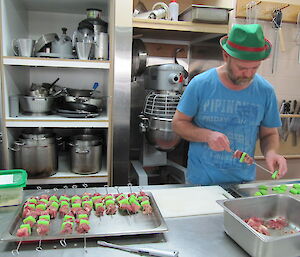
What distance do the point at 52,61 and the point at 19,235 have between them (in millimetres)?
1373

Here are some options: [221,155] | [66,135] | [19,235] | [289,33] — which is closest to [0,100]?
[66,135]

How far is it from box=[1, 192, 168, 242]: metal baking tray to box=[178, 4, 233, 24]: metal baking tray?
1.51 metres

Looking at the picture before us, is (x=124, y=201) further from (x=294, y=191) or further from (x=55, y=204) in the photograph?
(x=294, y=191)

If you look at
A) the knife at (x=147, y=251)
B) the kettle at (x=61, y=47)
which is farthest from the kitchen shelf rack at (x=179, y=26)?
the knife at (x=147, y=251)

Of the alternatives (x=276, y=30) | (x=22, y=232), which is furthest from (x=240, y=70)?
(x=276, y=30)

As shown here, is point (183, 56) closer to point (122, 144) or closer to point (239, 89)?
point (122, 144)

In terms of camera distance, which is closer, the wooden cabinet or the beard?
the beard

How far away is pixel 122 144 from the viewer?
84.0 inches

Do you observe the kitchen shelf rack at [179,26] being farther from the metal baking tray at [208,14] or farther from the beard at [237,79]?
the beard at [237,79]

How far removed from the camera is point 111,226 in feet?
3.23

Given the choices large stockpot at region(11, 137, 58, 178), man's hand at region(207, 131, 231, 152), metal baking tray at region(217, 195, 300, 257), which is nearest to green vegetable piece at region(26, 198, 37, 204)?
metal baking tray at region(217, 195, 300, 257)

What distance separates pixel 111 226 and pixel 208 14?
67.3 inches

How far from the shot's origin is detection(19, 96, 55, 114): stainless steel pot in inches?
82.0

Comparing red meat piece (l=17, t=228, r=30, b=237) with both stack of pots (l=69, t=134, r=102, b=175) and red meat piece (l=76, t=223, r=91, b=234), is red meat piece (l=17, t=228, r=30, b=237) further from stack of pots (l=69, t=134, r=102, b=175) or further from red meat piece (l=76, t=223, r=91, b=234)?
stack of pots (l=69, t=134, r=102, b=175)
